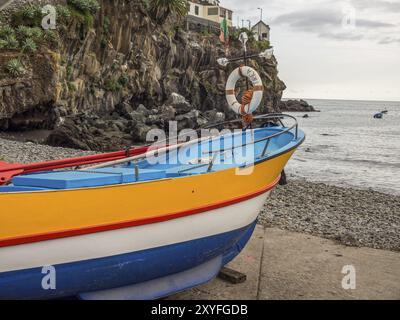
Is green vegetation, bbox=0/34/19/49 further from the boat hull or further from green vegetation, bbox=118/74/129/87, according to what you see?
the boat hull

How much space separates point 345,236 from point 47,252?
233 inches

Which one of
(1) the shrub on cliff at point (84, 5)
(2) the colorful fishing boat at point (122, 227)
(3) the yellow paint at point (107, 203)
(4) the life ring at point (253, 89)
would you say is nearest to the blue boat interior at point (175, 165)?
(2) the colorful fishing boat at point (122, 227)

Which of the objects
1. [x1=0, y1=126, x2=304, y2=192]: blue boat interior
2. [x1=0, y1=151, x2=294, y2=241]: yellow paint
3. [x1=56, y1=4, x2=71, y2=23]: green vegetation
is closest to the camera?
[x1=0, y1=151, x2=294, y2=241]: yellow paint

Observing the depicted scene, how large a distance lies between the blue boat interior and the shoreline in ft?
8.91

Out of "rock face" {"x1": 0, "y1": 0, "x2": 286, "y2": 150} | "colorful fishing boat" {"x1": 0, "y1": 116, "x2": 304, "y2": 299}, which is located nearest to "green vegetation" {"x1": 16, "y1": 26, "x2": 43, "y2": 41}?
"rock face" {"x1": 0, "y1": 0, "x2": 286, "y2": 150}

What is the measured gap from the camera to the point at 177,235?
4.45m

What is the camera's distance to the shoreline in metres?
8.46

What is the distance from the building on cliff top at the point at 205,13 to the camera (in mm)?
73850

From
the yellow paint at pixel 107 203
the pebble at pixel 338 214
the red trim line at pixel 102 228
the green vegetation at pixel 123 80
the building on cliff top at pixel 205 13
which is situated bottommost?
the pebble at pixel 338 214

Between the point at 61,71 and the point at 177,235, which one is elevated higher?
the point at 61,71

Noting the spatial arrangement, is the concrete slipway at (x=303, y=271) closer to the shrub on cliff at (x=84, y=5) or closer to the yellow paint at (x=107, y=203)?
the yellow paint at (x=107, y=203)

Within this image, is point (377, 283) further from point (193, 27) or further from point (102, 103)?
point (193, 27)

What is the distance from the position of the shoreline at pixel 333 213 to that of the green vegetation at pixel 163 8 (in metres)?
29.5
